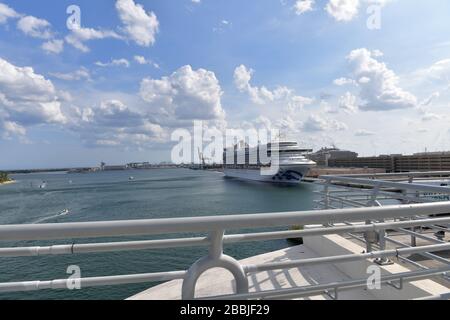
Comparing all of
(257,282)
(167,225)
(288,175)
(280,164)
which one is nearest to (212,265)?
(167,225)

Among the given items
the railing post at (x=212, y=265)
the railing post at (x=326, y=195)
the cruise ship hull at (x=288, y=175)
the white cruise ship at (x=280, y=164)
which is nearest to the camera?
the railing post at (x=212, y=265)

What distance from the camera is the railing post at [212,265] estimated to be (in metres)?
1.57

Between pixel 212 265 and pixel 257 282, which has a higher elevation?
pixel 212 265

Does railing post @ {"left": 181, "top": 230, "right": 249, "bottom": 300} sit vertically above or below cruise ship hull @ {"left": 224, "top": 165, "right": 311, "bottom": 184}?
above

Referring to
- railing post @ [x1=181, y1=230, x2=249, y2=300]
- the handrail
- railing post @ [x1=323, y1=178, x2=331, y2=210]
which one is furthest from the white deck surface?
the handrail

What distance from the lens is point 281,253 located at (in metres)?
5.26

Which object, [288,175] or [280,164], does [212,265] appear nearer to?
[280,164]

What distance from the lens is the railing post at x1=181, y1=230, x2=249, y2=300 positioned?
157 centimetres

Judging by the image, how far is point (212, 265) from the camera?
5.26 ft

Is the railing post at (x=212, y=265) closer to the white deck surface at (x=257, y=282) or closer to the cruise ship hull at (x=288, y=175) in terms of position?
the white deck surface at (x=257, y=282)

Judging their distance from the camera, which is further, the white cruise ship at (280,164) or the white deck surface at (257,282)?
the white cruise ship at (280,164)

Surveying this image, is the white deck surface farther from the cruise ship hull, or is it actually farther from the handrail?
the cruise ship hull

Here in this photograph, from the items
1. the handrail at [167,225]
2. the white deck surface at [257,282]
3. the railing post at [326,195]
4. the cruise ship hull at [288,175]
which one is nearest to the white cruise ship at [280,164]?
the cruise ship hull at [288,175]
